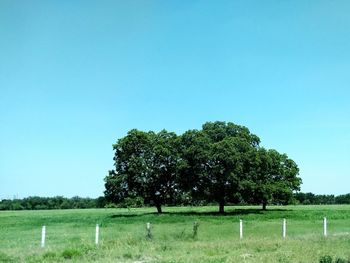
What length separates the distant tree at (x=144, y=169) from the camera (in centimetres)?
6825

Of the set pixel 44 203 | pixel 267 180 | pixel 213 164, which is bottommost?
pixel 44 203

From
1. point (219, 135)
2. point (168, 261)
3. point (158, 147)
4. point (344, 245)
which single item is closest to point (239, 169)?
point (219, 135)

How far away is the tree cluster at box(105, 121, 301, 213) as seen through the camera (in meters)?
63.6

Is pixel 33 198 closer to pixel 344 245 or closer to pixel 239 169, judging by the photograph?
pixel 239 169

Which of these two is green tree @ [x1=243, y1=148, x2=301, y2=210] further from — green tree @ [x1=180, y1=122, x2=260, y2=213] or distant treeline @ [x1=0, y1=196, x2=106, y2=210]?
distant treeline @ [x1=0, y1=196, x2=106, y2=210]

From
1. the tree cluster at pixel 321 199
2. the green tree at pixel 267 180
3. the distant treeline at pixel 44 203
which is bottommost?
the distant treeline at pixel 44 203

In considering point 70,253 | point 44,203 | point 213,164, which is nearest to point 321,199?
point 44,203

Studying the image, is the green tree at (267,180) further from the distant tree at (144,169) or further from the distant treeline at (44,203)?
the distant treeline at (44,203)

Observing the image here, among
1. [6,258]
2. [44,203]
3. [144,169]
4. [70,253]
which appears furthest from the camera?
[44,203]

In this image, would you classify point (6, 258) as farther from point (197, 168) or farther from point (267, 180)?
point (267, 180)

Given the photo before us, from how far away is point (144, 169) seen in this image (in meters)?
68.2

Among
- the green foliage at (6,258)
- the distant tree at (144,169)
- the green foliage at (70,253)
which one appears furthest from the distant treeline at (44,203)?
the green foliage at (6,258)

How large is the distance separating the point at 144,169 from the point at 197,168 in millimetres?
7882

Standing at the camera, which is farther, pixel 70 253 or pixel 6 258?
pixel 70 253
